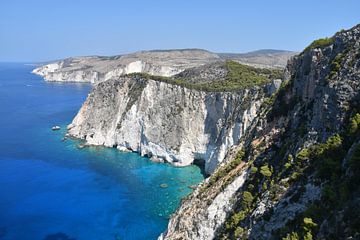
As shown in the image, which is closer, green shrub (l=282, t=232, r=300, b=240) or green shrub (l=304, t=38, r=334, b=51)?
green shrub (l=282, t=232, r=300, b=240)

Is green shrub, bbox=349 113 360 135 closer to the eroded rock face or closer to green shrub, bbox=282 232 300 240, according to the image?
green shrub, bbox=282 232 300 240

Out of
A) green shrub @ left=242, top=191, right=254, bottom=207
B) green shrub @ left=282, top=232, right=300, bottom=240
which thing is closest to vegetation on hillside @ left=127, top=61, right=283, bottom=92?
green shrub @ left=242, top=191, right=254, bottom=207

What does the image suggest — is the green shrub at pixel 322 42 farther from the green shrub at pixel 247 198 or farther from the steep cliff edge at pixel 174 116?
the steep cliff edge at pixel 174 116

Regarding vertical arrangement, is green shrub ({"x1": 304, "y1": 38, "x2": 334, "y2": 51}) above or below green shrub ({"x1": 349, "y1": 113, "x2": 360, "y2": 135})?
above

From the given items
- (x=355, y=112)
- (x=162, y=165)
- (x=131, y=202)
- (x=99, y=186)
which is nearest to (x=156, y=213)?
Answer: (x=131, y=202)

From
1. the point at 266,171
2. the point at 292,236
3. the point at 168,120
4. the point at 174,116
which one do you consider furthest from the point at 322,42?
the point at 168,120

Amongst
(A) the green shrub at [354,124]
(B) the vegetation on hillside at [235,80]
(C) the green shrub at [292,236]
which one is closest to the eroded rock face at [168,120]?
(B) the vegetation on hillside at [235,80]

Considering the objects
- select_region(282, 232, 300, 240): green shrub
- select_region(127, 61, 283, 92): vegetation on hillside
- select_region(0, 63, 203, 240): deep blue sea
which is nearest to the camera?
select_region(282, 232, 300, 240): green shrub
